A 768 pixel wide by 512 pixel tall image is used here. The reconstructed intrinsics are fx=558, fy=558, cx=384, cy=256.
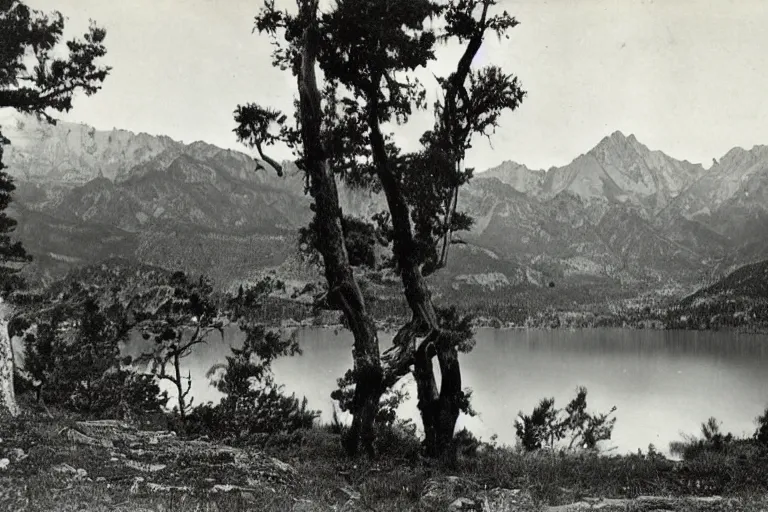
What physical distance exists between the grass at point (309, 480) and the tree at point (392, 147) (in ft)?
4.16

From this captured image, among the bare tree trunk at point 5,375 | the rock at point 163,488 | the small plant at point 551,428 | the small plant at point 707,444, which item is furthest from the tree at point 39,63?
the small plant at point 551,428

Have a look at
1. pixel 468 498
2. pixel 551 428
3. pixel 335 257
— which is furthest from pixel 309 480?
pixel 551 428

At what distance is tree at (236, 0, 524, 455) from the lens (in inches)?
379

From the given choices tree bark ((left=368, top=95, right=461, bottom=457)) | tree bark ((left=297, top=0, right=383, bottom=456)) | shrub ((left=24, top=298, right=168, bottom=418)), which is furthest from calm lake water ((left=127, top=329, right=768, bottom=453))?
tree bark ((left=297, top=0, right=383, bottom=456))

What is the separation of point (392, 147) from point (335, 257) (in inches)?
126

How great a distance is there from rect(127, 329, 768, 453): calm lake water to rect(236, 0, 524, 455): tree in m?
15.3

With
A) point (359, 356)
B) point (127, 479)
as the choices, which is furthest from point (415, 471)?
point (127, 479)

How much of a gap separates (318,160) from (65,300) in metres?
8.29

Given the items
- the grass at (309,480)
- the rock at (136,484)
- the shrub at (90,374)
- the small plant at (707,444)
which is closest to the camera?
the grass at (309,480)

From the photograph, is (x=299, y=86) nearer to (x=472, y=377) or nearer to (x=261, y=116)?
(x=261, y=116)

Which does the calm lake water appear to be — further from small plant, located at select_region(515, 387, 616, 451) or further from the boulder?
the boulder

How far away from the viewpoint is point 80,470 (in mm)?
6445

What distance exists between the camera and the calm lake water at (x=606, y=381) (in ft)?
167

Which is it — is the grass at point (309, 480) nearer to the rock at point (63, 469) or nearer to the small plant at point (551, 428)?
the rock at point (63, 469)
